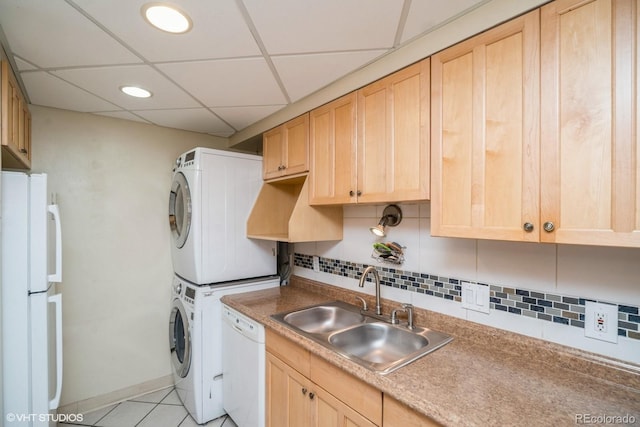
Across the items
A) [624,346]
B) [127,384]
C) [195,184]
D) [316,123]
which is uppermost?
[316,123]

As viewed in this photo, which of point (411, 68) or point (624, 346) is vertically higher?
point (411, 68)

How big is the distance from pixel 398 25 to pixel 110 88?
1726 millimetres

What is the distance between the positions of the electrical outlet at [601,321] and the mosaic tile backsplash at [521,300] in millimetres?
13

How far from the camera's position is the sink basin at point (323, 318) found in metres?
1.82

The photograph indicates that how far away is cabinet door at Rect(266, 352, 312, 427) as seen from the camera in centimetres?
142

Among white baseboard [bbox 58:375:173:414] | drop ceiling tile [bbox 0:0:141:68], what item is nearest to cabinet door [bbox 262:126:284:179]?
drop ceiling tile [bbox 0:0:141:68]

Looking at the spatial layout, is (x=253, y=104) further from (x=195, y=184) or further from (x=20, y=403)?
(x=20, y=403)

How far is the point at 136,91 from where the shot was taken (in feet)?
6.02

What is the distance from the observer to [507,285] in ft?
4.32

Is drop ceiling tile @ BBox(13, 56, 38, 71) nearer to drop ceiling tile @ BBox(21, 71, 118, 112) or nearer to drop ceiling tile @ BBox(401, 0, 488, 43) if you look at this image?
drop ceiling tile @ BBox(21, 71, 118, 112)

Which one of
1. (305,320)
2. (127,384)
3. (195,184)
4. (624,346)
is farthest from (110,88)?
(624,346)

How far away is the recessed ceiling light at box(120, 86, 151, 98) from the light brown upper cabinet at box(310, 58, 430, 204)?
3.53ft

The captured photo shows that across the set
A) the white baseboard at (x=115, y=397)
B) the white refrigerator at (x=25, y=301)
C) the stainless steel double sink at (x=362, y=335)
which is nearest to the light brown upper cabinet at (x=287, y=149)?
the stainless steel double sink at (x=362, y=335)

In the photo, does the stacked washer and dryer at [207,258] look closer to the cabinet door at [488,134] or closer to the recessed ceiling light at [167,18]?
the recessed ceiling light at [167,18]
